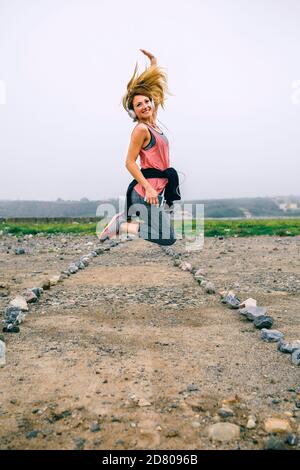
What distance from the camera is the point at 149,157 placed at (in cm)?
539

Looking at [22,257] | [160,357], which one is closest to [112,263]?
[22,257]

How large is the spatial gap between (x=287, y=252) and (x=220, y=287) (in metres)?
6.34

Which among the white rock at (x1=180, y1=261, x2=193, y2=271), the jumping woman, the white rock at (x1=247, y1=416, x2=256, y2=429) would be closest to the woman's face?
the jumping woman

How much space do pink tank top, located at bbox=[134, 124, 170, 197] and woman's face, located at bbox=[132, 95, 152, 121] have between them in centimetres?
21

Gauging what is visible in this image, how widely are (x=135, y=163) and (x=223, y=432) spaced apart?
335 cm

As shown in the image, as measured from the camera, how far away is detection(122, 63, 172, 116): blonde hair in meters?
5.41

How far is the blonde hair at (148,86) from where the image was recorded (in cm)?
541

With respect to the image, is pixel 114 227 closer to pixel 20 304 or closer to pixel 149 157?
pixel 149 157

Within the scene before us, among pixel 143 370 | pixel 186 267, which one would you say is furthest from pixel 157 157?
pixel 186 267

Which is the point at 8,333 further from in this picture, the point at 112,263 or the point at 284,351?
the point at 112,263

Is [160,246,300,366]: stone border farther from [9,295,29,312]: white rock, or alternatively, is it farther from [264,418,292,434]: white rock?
[9,295,29,312]: white rock

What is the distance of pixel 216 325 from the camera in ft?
17.2

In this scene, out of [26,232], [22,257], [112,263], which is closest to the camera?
[112,263]

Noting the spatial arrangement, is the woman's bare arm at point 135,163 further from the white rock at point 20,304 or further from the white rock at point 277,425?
the white rock at point 277,425
